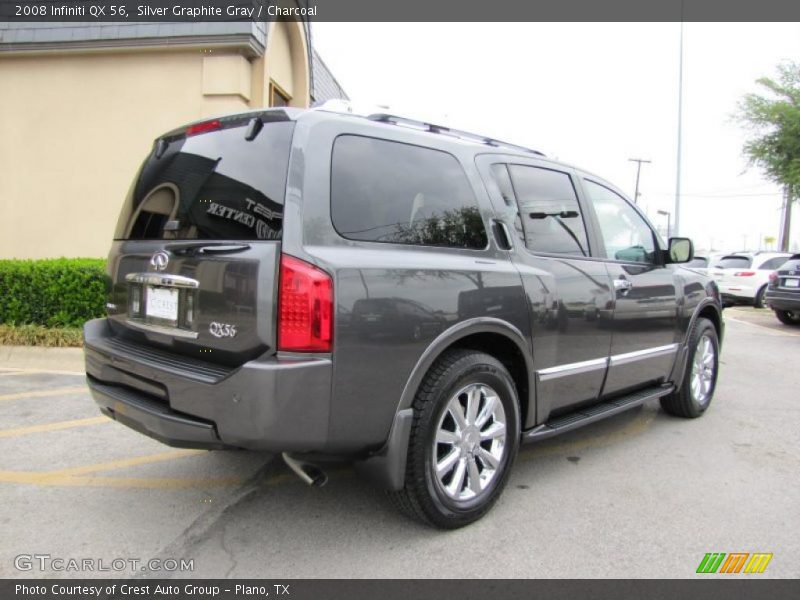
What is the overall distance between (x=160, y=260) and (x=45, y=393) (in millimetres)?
3382

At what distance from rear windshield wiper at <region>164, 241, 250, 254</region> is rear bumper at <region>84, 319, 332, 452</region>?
0.48 metres

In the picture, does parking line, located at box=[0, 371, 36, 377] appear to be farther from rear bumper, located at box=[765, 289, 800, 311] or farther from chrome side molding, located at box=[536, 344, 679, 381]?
rear bumper, located at box=[765, 289, 800, 311]

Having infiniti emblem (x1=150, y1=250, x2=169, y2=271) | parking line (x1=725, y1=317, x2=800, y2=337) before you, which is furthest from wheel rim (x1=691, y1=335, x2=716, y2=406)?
parking line (x1=725, y1=317, x2=800, y2=337)

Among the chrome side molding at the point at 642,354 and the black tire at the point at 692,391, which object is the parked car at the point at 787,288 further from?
the chrome side molding at the point at 642,354

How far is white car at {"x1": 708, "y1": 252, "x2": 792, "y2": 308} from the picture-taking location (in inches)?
594

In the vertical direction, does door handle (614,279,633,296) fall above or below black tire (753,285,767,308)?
above

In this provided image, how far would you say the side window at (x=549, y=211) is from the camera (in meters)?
3.44

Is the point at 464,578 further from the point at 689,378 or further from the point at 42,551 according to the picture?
the point at 689,378

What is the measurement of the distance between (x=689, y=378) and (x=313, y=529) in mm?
3344

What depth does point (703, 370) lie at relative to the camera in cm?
498

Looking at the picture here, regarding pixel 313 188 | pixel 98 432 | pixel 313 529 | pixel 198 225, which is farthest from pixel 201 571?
pixel 98 432

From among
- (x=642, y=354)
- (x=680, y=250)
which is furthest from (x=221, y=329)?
(x=680, y=250)

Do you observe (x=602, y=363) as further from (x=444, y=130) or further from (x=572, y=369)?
(x=444, y=130)

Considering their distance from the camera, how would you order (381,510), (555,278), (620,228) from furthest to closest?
(620,228) → (555,278) → (381,510)
